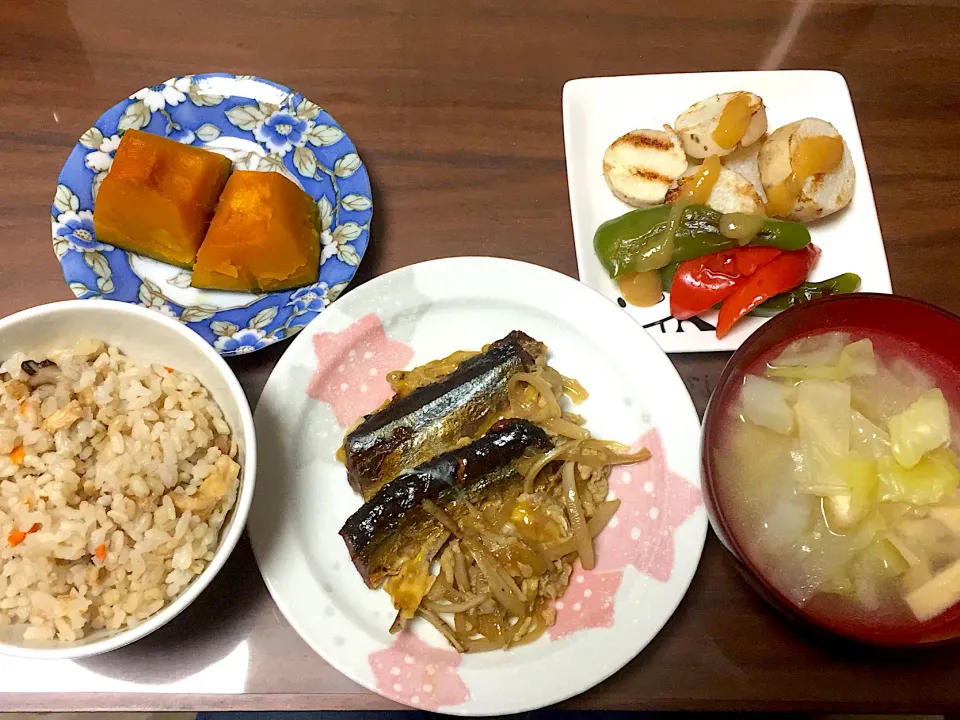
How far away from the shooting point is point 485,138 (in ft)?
5.61

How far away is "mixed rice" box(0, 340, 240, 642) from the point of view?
1037 millimetres

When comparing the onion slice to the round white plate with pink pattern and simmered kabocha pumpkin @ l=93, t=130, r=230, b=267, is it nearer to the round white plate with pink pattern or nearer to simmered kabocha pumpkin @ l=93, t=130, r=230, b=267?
the round white plate with pink pattern

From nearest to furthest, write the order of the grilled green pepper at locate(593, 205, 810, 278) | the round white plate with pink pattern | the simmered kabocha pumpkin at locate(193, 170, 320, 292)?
the round white plate with pink pattern < the simmered kabocha pumpkin at locate(193, 170, 320, 292) < the grilled green pepper at locate(593, 205, 810, 278)

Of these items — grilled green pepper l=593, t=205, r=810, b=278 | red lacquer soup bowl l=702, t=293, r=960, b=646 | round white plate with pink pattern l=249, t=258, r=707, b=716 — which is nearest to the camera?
red lacquer soup bowl l=702, t=293, r=960, b=646

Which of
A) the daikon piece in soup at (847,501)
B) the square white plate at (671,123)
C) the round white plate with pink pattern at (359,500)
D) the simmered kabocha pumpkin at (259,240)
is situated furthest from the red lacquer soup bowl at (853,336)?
the simmered kabocha pumpkin at (259,240)

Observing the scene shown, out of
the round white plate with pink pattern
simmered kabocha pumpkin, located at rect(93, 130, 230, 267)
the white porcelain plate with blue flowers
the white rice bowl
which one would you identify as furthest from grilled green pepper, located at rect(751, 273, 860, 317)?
simmered kabocha pumpkin, located at rect(93, 130, 230, 267)

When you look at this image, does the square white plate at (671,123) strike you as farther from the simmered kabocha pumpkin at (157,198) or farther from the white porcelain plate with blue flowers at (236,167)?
the simmered kabocha pumpkin at (157,198)

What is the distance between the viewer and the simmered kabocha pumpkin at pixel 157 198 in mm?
1432

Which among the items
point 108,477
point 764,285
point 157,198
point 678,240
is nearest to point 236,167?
point 157,198

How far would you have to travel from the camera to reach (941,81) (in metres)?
1.84

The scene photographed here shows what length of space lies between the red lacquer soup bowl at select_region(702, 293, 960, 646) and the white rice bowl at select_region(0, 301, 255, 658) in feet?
2.39

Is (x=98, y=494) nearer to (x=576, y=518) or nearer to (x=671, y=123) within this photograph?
(x=576, y=518)

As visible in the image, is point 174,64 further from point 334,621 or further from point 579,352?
point 334,621

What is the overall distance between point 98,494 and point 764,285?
4.29 ft
